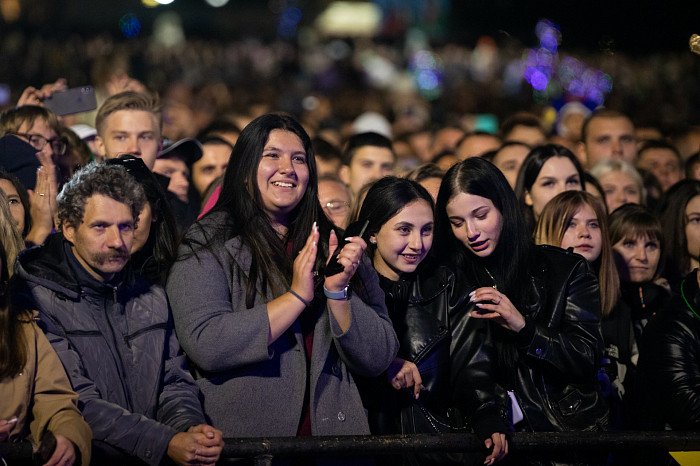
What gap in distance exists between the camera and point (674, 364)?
4020 mm

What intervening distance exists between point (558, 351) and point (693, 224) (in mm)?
2266

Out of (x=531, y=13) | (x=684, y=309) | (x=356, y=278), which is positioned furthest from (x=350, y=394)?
(x=531, y=13)

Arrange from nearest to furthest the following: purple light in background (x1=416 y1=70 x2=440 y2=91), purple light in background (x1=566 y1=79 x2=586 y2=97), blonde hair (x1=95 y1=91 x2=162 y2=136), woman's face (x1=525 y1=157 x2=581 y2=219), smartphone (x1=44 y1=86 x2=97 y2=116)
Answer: smartphone (x1=44 y1=86 x2=97 y2=116)
blonde hair (x1=95 y1=91 x2=162 y2=136)
woman's face (x1=525 y1=157 x2=581 y2=219)
purple light in background (x1=566 y1=79 x2=586 y2=97)
purple light in background (x1=416 y1=70 x2=440 y2=91)

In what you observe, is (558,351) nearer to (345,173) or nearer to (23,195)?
(23,195)

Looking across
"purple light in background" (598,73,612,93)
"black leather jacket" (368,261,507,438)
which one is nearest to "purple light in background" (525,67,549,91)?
"purple light in background" (598,73,612,93)

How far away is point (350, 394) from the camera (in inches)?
133

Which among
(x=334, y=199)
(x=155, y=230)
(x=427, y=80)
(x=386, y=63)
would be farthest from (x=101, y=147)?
(x=386, y=63)

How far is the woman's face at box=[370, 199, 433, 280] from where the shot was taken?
3871mm

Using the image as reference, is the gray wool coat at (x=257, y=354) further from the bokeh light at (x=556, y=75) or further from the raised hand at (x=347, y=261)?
the bokeh light at (x=556, y=75)

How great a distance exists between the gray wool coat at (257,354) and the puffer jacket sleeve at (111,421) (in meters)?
0.27

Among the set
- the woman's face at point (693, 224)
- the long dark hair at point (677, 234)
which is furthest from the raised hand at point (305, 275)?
the woman's face at point (693, 224)

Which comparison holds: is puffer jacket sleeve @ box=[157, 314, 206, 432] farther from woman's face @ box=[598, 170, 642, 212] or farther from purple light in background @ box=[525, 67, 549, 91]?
purple light in background @ box=[525, 67, 549, 91]

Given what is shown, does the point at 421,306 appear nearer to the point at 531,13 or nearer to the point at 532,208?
the point at 532,208

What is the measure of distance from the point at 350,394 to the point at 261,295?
0.53 metres
